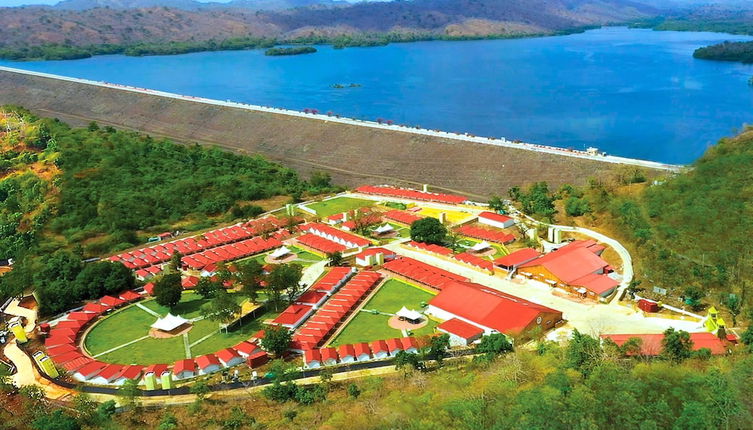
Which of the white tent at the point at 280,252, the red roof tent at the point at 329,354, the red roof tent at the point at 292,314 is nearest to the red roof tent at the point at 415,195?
the white tent at the point at 280,252

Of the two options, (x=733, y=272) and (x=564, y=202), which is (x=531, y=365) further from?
(x=564, y=202)

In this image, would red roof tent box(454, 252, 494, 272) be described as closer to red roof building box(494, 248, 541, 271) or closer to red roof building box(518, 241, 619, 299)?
red roof building box(494, 248, 541, 271)

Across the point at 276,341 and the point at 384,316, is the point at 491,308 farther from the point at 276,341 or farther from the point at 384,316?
the point at 276,341

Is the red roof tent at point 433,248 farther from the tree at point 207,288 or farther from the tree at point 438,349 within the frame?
the tree at point 438,349

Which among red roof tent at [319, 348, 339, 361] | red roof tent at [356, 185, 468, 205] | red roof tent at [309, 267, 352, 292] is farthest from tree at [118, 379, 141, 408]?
red roof tent at [356, 185, 468, 205]

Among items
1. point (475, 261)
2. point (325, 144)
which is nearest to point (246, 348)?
point (475, 261)

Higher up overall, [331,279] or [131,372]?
[131,372]
